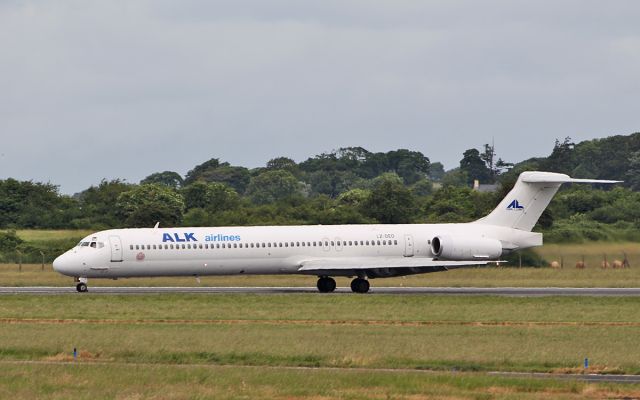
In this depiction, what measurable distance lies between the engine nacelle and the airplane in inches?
1.7

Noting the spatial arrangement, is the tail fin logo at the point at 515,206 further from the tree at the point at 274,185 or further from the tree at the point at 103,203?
the tree at the point at 274,185

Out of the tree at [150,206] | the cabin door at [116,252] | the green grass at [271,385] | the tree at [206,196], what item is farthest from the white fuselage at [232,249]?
the tree at [206,196]

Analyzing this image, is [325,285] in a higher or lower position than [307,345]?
higher

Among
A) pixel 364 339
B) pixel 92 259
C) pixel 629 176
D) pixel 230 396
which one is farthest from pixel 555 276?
pixel 629 176

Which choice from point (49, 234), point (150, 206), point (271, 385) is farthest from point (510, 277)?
point (49, 234)

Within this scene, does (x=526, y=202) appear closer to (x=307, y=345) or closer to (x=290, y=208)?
(x=307, y=345)

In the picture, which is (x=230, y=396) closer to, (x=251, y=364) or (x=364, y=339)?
(x=251, y=364)

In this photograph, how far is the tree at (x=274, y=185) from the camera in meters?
169

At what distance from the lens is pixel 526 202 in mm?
57062

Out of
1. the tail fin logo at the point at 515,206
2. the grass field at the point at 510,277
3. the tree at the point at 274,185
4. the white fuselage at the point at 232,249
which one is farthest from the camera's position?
the tree at the point at 274,185

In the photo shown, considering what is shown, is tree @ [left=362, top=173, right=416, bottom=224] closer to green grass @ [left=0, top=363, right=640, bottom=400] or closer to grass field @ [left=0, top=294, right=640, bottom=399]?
grass field @ [left=0, top=294, right=640, bottom=399]

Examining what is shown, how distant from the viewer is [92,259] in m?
51.7

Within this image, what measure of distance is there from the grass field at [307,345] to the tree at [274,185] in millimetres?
119457

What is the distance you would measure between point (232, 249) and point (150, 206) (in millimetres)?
42001
